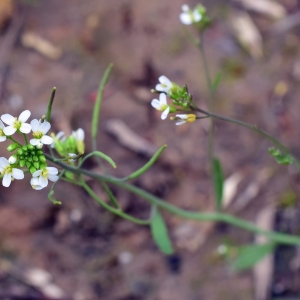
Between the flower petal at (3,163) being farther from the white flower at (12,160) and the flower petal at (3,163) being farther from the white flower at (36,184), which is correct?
the white flower at (36,184)

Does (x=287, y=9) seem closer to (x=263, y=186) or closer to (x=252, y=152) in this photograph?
(x=252, y=152)

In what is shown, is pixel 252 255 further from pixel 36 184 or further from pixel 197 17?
pixel 36 184

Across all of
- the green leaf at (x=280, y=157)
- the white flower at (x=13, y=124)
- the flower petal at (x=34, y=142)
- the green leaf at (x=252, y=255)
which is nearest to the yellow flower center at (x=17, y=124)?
the white flower at (x=13, y=124)

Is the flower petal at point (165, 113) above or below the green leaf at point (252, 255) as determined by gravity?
above

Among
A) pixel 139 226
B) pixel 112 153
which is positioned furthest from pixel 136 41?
pixel 139 226

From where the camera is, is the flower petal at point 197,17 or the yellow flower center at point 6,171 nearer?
the yellow flower center at point 6,171

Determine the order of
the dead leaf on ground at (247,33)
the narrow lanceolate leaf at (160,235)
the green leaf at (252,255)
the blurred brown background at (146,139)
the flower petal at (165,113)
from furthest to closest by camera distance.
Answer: the dead leaf on ground at (247,33)
the blurred brown background at (146,139)
the green leaf at (252,255)
the narrow lanceolate leaf at (160,235)
the flower petal at (165,113)

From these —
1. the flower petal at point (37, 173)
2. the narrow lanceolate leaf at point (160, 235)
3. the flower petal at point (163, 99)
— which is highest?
the flower petal at point (163, 99)
